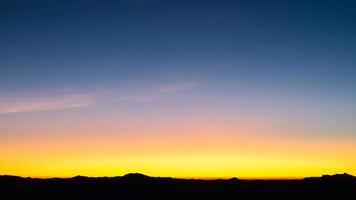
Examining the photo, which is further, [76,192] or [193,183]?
[193,183]

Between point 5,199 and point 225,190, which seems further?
point 225,190

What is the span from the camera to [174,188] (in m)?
87.6

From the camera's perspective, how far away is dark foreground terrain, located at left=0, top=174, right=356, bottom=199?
80.5 metres

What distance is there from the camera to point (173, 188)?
3447 inches

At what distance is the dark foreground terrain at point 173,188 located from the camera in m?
80.5

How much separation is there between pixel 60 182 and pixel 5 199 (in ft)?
47.5

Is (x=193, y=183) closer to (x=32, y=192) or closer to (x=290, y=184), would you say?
(x=290, y=184)

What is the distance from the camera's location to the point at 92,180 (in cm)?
9212

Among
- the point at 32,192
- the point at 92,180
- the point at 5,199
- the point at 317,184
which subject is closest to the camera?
the point at 5,199

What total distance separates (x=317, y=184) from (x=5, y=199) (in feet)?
171

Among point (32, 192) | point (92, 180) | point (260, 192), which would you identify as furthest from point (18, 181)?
point (260, 192)

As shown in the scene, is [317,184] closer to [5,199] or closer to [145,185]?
[145,185]

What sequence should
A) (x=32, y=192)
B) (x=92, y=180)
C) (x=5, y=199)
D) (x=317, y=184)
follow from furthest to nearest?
(x=92, y=180)
(x=317, y=184)
(x=32, y=192)
(x=5, y=199)

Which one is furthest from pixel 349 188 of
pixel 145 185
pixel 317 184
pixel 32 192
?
pixel 32 192
